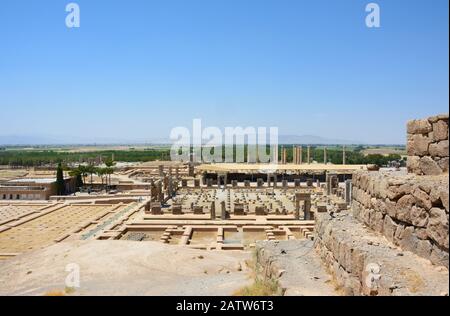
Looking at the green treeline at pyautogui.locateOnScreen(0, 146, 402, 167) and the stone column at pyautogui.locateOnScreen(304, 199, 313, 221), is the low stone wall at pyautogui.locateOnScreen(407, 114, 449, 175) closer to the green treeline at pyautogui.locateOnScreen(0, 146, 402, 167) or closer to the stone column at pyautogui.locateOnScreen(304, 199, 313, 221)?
the stone column at pyautogui.locateOnScreen(304, 199, 313, 221)

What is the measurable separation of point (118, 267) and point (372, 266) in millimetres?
8377

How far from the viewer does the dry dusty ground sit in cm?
960

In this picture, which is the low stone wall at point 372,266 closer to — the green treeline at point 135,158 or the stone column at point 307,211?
the stone column at point 307,211

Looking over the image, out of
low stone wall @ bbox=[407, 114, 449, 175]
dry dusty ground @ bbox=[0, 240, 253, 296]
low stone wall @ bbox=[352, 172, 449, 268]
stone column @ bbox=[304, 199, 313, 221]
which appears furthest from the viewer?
stone column @ bbox=[304, 199, 313, 221]

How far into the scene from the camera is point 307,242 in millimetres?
10484

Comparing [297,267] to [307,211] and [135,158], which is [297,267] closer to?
[307,211]

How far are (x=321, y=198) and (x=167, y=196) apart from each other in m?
13.2

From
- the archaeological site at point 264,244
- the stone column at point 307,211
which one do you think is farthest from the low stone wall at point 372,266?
the stone column at point 307,211

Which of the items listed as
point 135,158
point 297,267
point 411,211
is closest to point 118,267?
point 297,267

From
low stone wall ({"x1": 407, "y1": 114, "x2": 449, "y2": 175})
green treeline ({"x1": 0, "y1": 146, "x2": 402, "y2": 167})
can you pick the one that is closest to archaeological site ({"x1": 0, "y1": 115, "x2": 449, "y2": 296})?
low stone wall ({"x1": 407, "y1": 114, "x2": 449, "y2": 175})

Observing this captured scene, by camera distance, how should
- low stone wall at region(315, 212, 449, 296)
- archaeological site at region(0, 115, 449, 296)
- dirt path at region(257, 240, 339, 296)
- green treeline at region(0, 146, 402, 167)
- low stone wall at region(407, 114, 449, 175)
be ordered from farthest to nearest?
1. green treeline at region(0, 146, 402, 167)
2. dirt path at region(257, 240, 339, 296)
3. low stone wall at region(407, 114, 449, 175)
4. archaeological site at region(0, 115, 449, 296)
5. low stone wall at region(315, 212, 449, 296)

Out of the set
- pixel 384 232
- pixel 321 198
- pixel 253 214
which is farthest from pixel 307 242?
pixel 321 198

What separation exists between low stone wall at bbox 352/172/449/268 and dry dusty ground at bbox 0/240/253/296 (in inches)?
126

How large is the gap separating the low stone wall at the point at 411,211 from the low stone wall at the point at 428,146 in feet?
0.92
